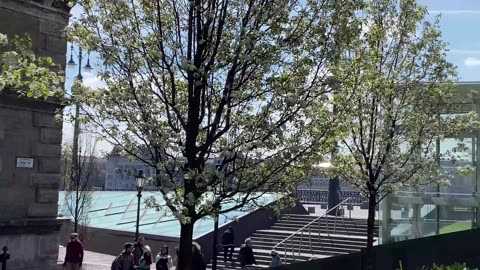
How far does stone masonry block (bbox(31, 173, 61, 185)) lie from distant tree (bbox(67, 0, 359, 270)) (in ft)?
27.4

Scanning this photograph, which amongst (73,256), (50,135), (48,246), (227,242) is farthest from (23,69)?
(227,242)

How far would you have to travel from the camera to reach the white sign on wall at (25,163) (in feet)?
49.6

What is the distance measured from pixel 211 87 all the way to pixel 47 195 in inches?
367

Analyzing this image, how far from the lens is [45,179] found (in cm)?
1577

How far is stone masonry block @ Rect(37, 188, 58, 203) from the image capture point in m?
15.6

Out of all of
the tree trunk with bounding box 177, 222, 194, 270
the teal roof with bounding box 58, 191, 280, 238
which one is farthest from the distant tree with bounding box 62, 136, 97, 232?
the tree trunk with bounding box 177, 222, 194, 270

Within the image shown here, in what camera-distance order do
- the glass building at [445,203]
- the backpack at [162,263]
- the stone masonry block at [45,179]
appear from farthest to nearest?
the glass building at [445,203], the backpack at [162,263], the stone masonry block at [45,179]

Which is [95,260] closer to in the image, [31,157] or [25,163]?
[31,157]

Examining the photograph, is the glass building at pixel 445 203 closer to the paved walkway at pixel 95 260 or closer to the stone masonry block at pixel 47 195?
the paved walkway at pixel 95 260

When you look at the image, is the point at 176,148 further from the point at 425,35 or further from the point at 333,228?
the point at 333,228

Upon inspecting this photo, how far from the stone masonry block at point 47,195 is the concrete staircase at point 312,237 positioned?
28.3 feet

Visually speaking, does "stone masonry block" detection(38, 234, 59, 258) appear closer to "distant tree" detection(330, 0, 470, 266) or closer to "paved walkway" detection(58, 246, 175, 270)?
"paved walkway" detection(58, 246, 175, 270)

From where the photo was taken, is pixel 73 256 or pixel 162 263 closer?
pixel 73 256

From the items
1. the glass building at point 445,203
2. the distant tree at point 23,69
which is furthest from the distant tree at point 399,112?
the distant tree at point 23,69
